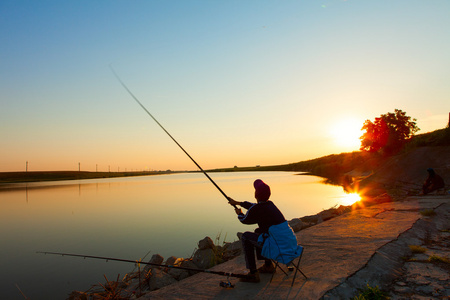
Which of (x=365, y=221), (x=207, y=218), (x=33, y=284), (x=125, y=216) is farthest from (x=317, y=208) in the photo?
(x=33, y=284)

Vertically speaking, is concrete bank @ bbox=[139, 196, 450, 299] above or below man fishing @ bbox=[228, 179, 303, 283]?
below

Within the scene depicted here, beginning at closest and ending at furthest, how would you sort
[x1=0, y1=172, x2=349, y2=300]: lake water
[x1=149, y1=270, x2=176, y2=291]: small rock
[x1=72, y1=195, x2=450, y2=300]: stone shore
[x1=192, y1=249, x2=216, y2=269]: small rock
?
[x1=72, y1=195, x2=450, y2=300]: stone shore, [x1=149, y1=270, x2=176, y2=291]: small rock, [x1=192, y1=249, x2=216, y2=269]: small rock, [x1=0, y1=172, x2=349, y2=300]: lake water

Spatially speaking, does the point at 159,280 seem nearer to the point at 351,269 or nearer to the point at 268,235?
the point at 268,235

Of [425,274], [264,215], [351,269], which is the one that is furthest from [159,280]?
[425,274]

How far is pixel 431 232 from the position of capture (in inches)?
301

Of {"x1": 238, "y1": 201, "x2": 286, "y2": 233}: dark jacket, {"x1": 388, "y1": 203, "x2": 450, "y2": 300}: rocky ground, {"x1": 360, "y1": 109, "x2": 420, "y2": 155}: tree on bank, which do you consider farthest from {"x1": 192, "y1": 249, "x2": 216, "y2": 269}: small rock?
{"x1": 360, "y1": 109, "x2": 420, "y2": 155}: tree on bank

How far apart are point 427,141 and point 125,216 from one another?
89.4 feet

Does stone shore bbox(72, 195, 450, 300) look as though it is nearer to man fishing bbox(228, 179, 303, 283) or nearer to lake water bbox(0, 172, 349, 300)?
man fishing bbox(228, 179, 303, 283)

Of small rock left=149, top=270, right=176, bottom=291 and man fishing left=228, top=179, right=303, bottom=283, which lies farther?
small rock left=149, top=270, right=176, bottom=291

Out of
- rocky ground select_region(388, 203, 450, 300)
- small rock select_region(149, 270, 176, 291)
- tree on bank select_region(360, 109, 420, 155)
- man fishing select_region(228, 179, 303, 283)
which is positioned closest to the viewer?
rocky ground select_region(388, 203, 450, 300)

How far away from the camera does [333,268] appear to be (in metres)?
5.23

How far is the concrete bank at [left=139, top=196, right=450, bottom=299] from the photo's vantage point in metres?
4.45

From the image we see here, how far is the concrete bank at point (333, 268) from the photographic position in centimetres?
445

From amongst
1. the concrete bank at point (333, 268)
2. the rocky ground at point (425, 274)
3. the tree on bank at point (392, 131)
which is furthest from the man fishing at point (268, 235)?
the tree on bank at point (392, 131)
